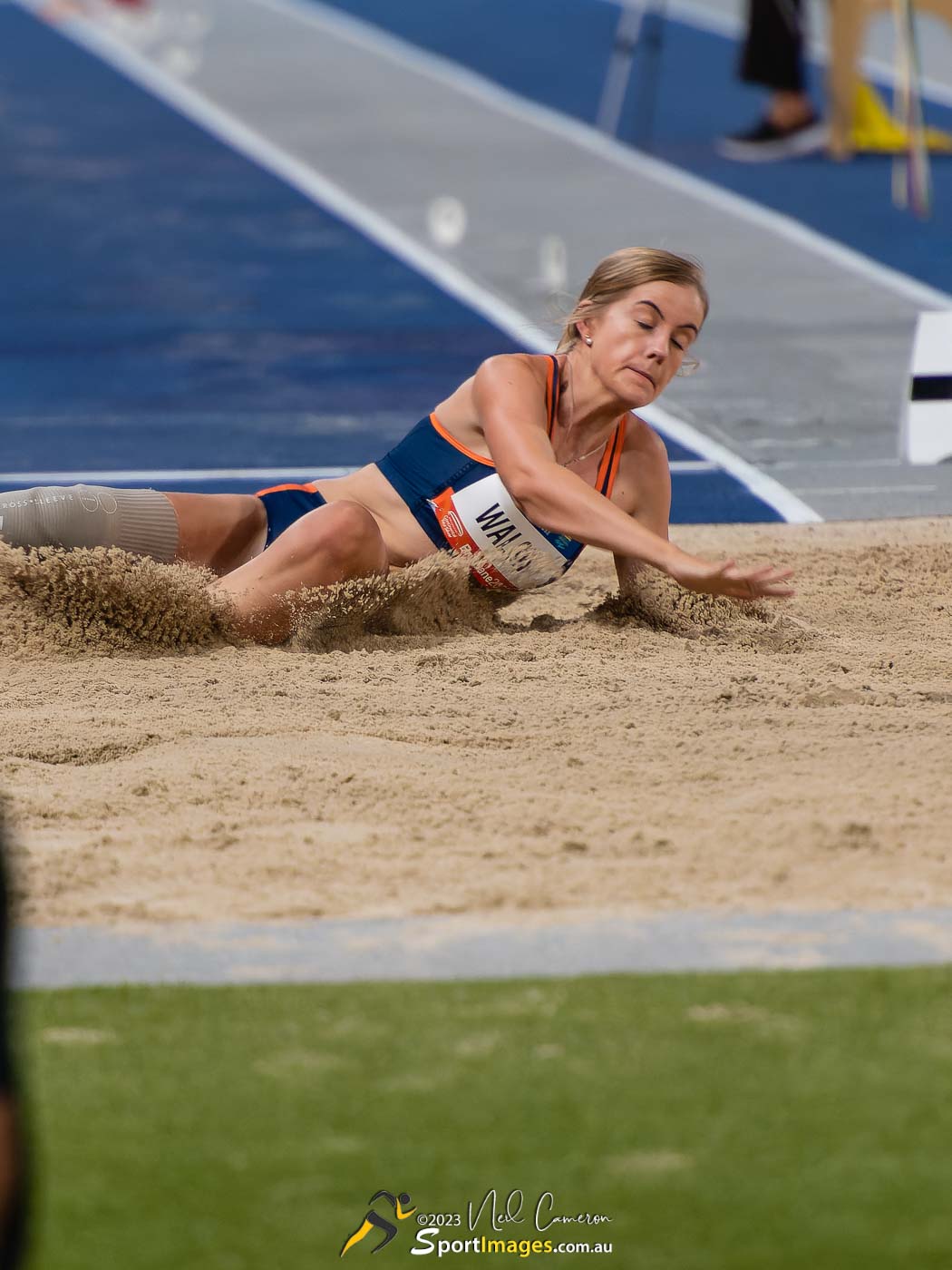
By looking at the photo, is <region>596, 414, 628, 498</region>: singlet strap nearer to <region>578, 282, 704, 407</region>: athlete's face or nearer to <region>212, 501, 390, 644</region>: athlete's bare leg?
<region>578, 282, 704, 407</region>: athlete's face

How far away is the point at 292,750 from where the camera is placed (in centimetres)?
429

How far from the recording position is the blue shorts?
555cm

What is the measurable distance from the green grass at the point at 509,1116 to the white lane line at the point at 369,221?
319 cm

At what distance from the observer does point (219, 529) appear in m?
5.55

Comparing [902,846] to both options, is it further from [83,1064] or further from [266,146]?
[266,146]

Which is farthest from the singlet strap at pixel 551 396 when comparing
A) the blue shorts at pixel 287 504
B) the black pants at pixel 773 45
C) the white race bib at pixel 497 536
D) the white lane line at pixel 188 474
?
the black pants at pixel 773 45

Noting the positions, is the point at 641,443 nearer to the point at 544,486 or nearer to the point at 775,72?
the point at 544,486

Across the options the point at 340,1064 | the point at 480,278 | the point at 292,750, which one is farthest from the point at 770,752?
the point at 480,278

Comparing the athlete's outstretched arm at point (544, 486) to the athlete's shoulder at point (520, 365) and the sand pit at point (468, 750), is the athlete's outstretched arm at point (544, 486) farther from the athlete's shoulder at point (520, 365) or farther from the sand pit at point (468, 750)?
the sand pit at point (468, 750)

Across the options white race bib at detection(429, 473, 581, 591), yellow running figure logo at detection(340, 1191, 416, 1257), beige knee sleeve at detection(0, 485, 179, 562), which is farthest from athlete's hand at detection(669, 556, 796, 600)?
yellow running figure logo at detection(340, 1191, 416, 1257)

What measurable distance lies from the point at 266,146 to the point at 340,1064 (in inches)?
548

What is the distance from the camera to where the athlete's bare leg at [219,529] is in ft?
18.0

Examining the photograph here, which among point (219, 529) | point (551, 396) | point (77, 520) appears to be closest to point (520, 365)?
point (551, 396)

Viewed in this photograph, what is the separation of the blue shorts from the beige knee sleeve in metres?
0.38
